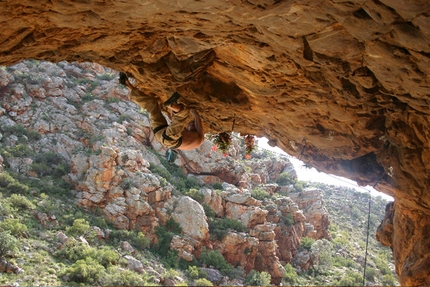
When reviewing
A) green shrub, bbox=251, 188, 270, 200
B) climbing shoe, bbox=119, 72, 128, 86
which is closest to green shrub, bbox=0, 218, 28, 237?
climbing shoe, bbox=119, 72, 128, 86

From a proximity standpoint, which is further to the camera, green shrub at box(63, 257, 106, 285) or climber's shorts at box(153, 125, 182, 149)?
green shrub at box(63, 257, 106, 285)

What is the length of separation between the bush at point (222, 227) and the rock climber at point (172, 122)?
23183 mm

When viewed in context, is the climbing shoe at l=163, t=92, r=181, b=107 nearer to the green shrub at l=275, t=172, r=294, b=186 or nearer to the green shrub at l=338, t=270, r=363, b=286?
the green shrub at l=338, t=270, r=363, b=286

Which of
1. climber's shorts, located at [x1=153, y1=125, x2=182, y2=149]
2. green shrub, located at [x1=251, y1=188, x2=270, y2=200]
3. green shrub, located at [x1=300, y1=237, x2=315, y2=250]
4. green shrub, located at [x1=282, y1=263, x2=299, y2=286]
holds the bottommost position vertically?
green shrub, located at [x1=300, y1=237, x2=315, y2=250]

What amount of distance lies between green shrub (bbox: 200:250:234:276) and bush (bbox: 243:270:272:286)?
1436 mm

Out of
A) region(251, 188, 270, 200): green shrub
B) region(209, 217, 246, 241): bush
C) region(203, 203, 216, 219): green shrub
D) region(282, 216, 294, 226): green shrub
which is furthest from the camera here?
region(251, 188, 270, 200): green shrub

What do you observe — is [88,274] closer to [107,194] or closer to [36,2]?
[107,194]

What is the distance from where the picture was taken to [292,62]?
4.64 metres

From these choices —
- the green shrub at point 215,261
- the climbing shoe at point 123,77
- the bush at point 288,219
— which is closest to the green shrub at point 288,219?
the bush at point 288,219

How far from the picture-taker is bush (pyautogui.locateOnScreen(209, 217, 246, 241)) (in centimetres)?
2964

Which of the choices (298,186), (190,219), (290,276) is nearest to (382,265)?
(290,276)

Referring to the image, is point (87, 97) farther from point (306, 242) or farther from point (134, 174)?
point (306, 242)

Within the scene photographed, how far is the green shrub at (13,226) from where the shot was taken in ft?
64.3

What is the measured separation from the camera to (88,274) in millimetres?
19141
